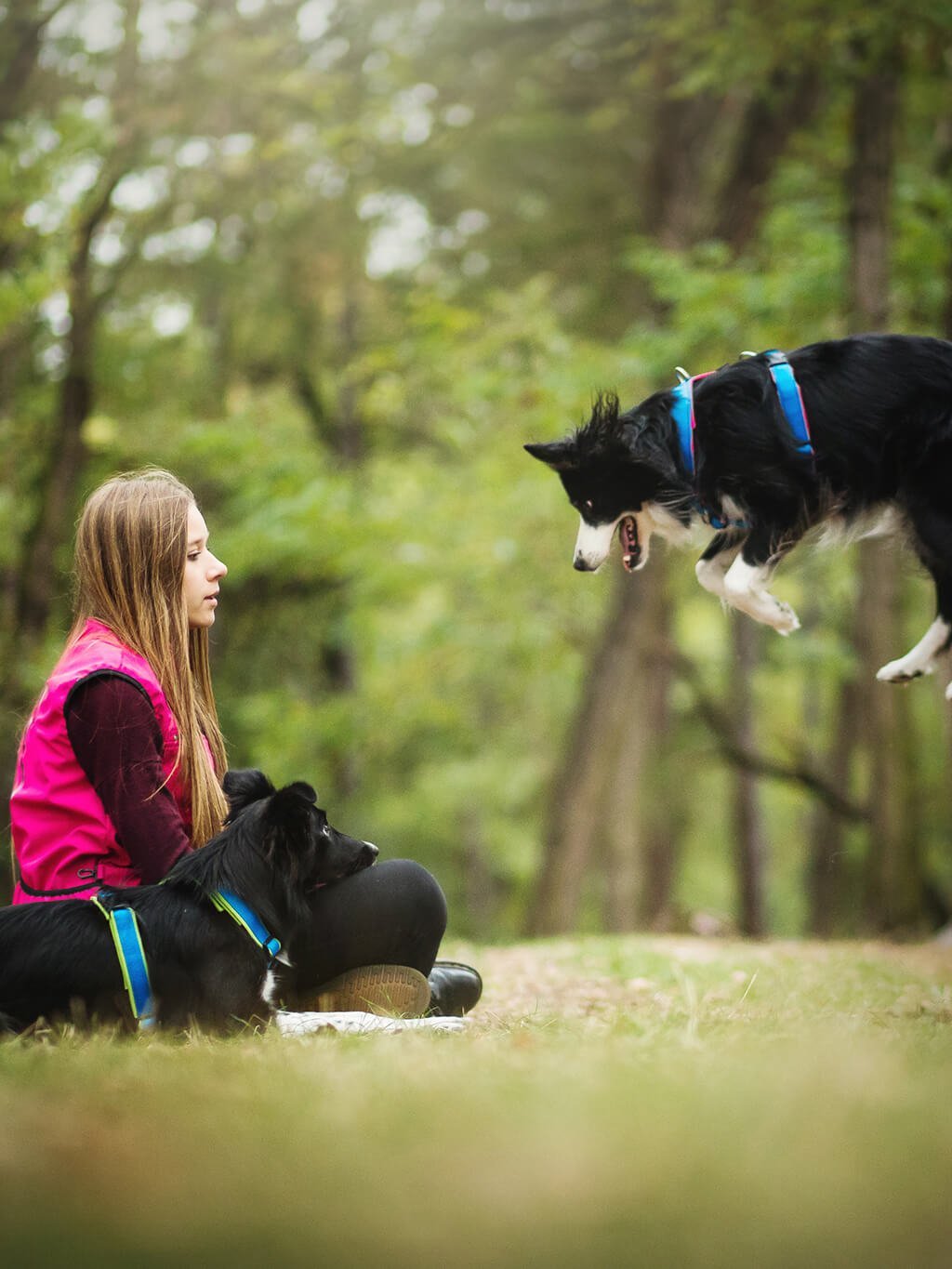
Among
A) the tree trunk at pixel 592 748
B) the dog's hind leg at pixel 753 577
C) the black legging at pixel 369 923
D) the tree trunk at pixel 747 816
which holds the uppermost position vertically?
the dog's hind leg at pixel 753 577

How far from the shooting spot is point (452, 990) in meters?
4.04

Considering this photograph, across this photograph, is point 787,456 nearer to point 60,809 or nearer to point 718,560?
point 718,560

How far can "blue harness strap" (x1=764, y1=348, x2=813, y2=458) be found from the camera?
3.81 m

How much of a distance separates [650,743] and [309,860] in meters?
11.3

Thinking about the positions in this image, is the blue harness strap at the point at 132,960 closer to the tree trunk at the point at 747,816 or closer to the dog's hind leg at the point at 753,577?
the dog's hind leg at the point at 753,577

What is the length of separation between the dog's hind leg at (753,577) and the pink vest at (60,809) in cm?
187

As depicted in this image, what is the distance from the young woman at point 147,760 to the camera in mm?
3291

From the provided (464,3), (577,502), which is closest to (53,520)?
(464,3)

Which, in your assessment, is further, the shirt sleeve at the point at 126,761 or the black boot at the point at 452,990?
the black boot at the point at 452,990

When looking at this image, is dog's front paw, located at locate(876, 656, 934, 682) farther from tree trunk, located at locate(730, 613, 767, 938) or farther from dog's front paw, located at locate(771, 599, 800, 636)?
tree trunk, located at locate(730, 613, 767, 938)

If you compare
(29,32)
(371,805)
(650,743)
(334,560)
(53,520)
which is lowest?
(371,805)

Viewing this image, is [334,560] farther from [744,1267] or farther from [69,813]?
[744,1267]

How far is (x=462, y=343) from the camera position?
1270cm

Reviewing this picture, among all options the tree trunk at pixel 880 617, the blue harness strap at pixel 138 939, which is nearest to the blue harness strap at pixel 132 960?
the blue harness strap at pixel 138 939
